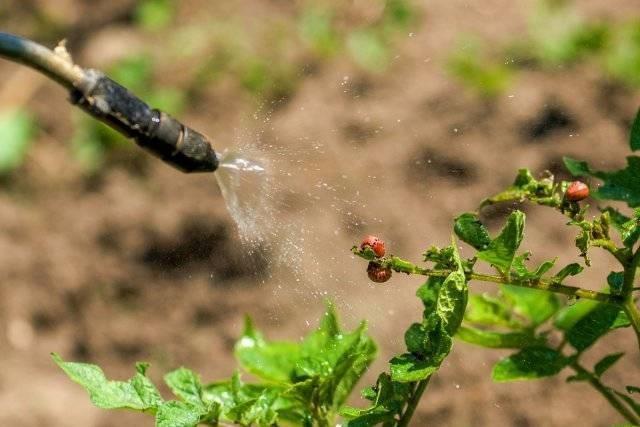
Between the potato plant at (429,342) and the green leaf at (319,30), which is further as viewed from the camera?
the green leaf at (319,30)

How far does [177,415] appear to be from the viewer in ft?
3.67

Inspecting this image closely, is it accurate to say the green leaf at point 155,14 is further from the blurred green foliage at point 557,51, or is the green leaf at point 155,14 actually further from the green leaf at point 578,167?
the green leaf at point 578,167

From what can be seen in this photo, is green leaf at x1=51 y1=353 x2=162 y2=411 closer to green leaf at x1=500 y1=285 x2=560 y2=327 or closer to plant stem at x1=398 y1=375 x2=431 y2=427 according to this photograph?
plant stem at x1=398 y1=375 x2=431 y2=427

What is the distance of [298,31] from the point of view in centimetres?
394

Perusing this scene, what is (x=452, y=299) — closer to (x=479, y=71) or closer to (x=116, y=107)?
(x=116, y=107)

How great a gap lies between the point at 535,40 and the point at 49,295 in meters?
2.04

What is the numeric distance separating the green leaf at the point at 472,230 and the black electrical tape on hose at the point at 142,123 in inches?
19.4

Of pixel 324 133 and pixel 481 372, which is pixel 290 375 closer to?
pixel 481 372

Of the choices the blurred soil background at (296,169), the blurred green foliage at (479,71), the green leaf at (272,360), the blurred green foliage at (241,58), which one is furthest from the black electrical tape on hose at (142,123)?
the blurred green foliage at (241,58)

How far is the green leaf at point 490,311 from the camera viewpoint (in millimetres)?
1439

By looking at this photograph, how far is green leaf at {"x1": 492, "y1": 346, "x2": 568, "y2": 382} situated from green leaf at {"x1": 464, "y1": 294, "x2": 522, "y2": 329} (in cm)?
15

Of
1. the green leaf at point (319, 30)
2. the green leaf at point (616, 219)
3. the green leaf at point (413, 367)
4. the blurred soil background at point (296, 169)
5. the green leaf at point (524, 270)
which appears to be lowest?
the green leaf at point (413, 367)

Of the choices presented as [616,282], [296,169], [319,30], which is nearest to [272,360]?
[616,282]

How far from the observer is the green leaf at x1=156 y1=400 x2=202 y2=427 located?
1.10m
